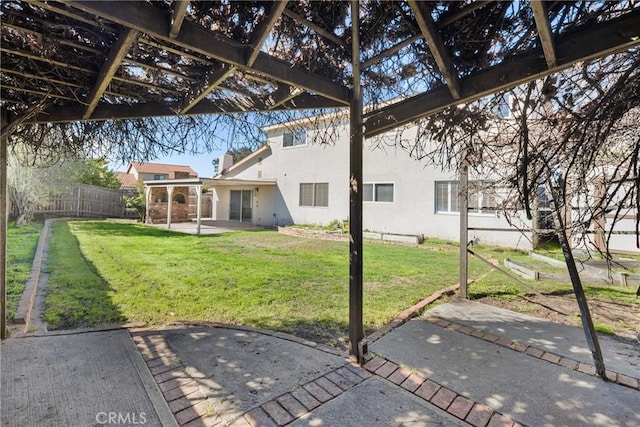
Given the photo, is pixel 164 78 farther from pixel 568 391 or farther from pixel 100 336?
pixel 568 391

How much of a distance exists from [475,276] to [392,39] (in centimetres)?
591

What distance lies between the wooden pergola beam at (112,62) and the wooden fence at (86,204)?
1775 cm

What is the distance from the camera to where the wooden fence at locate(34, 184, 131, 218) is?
17.5 metres

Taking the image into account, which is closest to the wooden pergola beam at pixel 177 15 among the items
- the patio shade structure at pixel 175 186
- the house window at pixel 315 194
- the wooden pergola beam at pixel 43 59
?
the wooden pergola beam at pixel 43 59

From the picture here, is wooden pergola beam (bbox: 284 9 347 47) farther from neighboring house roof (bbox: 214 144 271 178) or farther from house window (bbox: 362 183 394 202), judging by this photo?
neighboring house roof (bbox: 214 144 271 178)

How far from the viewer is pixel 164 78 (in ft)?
9.55

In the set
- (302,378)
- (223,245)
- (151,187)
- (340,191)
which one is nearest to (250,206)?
(151,187)

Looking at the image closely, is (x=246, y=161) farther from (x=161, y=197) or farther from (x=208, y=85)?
(x=208, y=85)

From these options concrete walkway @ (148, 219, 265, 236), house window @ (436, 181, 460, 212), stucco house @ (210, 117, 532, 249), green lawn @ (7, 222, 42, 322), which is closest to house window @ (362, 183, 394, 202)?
stucco house @ (210, 117, 532, 249)

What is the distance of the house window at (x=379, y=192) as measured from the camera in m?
13.2

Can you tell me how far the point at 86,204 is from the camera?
19203 millimetres

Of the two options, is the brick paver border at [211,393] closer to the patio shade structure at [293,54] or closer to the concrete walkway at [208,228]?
the patio shade structure at [293,54]

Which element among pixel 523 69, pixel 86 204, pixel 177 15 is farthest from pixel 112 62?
pixel 86 204

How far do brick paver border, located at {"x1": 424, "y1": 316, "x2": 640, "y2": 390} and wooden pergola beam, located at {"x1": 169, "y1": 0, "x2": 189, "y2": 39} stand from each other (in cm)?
419
